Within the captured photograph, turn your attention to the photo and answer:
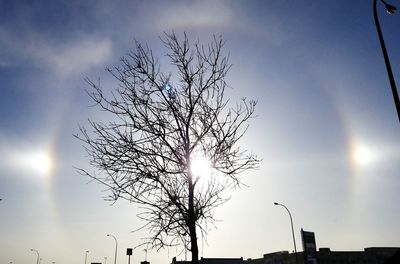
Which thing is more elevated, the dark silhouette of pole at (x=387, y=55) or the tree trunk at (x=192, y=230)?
the dark silhouette of pole at (x=387, y=55)

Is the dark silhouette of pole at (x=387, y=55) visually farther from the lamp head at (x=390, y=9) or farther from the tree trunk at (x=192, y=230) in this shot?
the tree trunk at (x=192, y=230)

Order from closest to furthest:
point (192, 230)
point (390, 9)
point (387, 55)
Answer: point (192, 230) < point (387, 55) < point (390, 9)

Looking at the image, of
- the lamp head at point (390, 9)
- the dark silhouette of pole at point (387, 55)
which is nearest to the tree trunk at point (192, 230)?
the dark silhouette of pole at point (387, 55)

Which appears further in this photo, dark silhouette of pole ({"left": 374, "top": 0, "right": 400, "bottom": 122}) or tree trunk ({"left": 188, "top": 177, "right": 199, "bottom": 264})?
dark silhouette of pole ({"left": 374, "top": 0, "right": 400, "bottom": 122})

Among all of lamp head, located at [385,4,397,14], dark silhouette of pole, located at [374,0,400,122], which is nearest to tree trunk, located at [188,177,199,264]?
dark silhouette of pole, located at [374,0,400,122]

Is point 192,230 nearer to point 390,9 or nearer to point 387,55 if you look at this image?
point 387,55

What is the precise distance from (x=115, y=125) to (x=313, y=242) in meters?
49.9

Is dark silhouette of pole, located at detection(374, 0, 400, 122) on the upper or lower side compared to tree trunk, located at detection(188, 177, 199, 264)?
upper

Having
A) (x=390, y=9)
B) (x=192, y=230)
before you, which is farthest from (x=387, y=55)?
(x=192, y=230)

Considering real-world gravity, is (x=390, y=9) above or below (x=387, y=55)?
above

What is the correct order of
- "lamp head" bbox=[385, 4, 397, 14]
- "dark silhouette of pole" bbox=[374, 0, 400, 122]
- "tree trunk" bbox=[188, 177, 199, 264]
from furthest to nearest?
"lamp head" bbox=[385, 4, 397, 14], "dark silhouette of pole" bbox=[374, 0, 400, 122], "tree trunk" bbox=[188, 177, 199, 264]

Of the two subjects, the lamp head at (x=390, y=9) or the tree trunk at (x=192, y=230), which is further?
the lamp head at (x=390, y=9)

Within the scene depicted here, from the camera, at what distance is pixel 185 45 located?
13.5 metres

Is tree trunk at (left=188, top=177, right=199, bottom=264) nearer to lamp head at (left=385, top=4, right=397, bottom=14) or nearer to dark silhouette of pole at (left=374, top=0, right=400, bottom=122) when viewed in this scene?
dark silhouette of pole at (left=374, top=0, right=400, bottom=122)
